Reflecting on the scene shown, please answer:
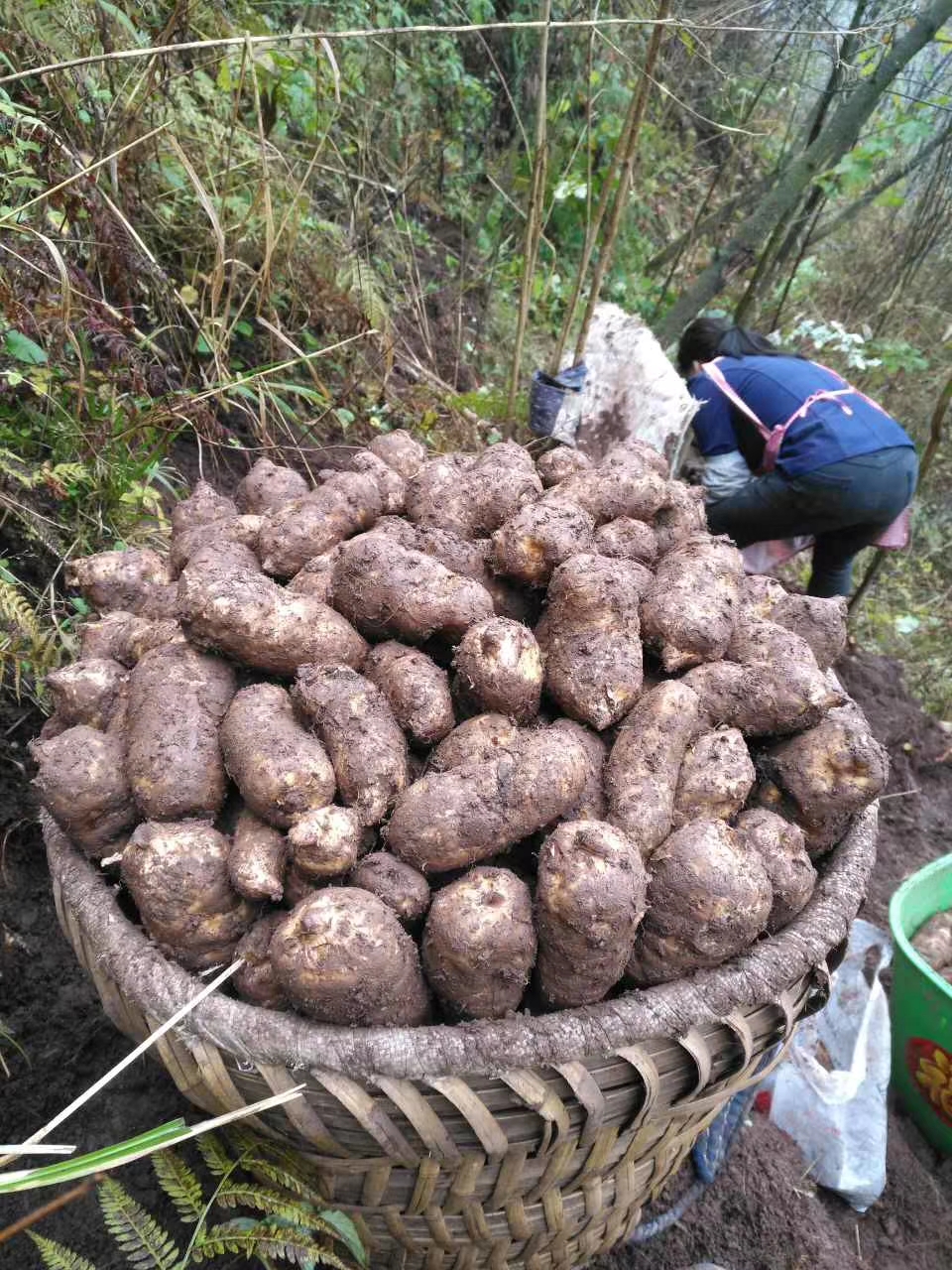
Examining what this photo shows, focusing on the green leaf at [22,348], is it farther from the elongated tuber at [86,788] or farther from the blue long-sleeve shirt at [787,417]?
the blue long-sleeve shirt at [787,417]

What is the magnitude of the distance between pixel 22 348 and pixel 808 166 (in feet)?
13.4

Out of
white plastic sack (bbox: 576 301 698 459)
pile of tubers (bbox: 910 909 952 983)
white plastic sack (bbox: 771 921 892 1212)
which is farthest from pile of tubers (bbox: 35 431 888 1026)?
white plastic sack (bbox: 576 301 698 459)

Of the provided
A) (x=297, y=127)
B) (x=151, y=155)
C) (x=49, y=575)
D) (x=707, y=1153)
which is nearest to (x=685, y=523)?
(x=707, y=1153)

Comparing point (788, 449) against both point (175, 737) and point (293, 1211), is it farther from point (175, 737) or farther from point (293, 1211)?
point (293, 1211)

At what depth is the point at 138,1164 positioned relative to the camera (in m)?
1.62

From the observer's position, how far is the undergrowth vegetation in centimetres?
234

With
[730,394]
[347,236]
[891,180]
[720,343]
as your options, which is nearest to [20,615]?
[347,236]

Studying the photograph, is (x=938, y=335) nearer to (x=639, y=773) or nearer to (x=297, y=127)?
(x=297, y=127)

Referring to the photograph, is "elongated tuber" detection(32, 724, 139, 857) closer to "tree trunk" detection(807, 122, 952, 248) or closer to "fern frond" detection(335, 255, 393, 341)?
"fern frond" detection(335, 255, 393, 341)

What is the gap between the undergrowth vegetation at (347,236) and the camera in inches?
92.3

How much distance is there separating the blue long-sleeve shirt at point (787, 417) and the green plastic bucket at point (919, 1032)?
1.80 metres

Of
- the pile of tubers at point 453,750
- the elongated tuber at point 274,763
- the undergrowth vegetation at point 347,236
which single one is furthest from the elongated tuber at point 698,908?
the undergrowth vegetation at point 347,236

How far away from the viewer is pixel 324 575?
164 cm

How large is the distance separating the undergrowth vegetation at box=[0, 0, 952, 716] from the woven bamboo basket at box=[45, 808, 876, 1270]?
3.67 feet
